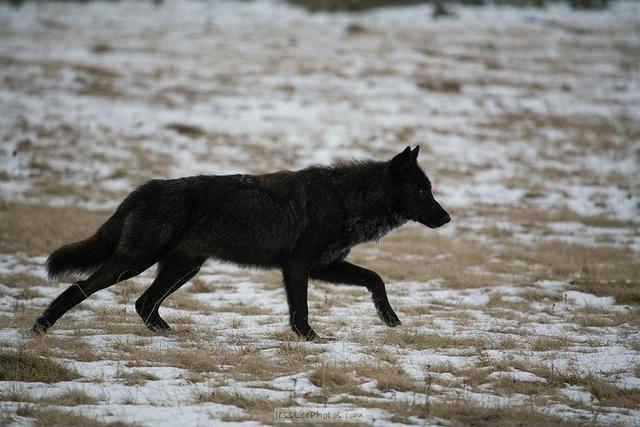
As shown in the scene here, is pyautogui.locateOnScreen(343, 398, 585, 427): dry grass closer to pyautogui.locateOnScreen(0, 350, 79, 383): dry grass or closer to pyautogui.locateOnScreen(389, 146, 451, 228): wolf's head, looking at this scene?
pyautogui.locateOnScreen(0, 350, 79, 383): dry grass

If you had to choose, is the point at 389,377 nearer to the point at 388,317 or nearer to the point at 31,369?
the point at 388,317

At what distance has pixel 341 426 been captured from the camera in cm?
493

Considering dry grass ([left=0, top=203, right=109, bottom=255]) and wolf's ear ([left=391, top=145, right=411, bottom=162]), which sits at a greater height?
wolf's ear ([left=391, top=145, right=411, bottom=162])

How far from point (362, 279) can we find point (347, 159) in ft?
47.0

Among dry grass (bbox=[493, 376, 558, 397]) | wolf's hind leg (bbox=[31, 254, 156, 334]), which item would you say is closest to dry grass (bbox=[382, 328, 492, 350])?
dry grass (bbox=[493, 376, 558, 397])

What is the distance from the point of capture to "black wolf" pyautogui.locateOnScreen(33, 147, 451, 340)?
7.64 m

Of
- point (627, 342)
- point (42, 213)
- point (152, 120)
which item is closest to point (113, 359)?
point (627, 342)

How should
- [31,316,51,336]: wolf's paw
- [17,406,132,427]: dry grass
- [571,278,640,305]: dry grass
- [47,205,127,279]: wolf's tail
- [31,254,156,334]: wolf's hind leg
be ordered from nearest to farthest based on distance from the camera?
[17,406,132,427]: dry grass → [31,316,51,336]: wolf's paw → [31,254,156,334]: wolf's hind leg → [47,205,127,279]: wolf's tail → [571,278,640,305]: dry grass

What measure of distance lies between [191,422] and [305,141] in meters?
19.9

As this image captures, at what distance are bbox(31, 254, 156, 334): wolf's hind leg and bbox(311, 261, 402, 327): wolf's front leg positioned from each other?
7.09ft

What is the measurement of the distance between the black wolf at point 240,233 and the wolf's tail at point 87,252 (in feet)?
0.04

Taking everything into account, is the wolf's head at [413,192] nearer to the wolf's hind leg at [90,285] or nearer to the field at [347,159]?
the field at [347,159]

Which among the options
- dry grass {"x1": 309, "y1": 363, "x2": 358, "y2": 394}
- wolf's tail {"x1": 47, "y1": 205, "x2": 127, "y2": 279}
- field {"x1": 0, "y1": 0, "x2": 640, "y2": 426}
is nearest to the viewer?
dry grass {"x1": 309, "y1": 363, "x2": 358, "y2": 394}

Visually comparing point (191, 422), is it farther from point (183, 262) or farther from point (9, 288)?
point (9, 288)
